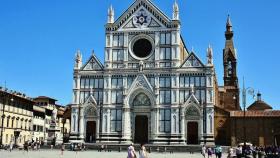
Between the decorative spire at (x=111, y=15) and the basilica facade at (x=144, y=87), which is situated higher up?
the decorative spire at (x=111, y=15)

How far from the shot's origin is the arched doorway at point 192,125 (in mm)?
56656

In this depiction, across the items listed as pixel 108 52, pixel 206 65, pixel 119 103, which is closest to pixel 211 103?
pixel 206 65

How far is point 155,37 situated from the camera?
2345 inches

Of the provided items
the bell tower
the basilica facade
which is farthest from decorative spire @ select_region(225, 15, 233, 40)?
the basilica facade

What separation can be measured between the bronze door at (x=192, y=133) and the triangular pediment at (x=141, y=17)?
49.7ft

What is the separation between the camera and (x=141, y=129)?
58.6 metres

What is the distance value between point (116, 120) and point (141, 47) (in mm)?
11634

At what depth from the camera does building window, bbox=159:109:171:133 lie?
56966 millimetres

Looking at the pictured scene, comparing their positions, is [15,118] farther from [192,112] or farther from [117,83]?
[192,112]

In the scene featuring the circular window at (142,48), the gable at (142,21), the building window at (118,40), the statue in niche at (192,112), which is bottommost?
the statue in niche at (192,112)

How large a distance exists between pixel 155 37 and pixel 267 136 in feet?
69.8

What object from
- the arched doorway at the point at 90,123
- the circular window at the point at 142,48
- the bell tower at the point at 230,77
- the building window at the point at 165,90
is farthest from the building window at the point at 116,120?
the bell tower at the point at 230,77

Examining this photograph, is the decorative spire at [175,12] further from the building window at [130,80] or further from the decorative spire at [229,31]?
the decorative spire at [229,31]

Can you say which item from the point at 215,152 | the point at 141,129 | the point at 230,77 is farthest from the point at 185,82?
the point at 215,152
